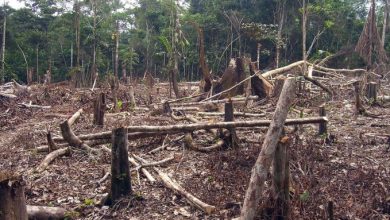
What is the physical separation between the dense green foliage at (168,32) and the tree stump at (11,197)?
75.0 feet

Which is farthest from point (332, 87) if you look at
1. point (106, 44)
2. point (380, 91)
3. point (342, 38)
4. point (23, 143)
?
point (106, 44)

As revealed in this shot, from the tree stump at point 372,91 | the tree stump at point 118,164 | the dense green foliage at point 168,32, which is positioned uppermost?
the dense green foliage at point 168,32

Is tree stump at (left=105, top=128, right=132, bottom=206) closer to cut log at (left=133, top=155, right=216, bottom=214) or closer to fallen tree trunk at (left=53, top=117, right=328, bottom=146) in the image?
cut log at (left=133, top=155, right=216, bottom=214)

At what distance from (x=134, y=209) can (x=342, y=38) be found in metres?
27.3

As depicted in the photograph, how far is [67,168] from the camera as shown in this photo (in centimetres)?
612

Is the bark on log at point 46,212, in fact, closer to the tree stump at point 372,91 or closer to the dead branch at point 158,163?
the dead branch at point 158,163

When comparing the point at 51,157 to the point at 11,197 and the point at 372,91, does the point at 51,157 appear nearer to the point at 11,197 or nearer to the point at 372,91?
the point at 11,197

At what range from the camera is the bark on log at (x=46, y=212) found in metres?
4.12

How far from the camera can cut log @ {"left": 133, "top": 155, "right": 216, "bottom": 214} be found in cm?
437

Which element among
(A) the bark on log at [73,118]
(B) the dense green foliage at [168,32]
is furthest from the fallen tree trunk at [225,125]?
(B) the dense green foliage at [168,32]

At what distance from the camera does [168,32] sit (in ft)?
97.7

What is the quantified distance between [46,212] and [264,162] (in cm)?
257

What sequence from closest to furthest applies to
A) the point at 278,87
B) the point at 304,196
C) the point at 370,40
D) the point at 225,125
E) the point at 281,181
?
the point at 281,181
the point at 304,196
the point at 225,125
the point at 278,87
the point at 370,40

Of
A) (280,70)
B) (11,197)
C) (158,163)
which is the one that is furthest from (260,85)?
(11,197)
